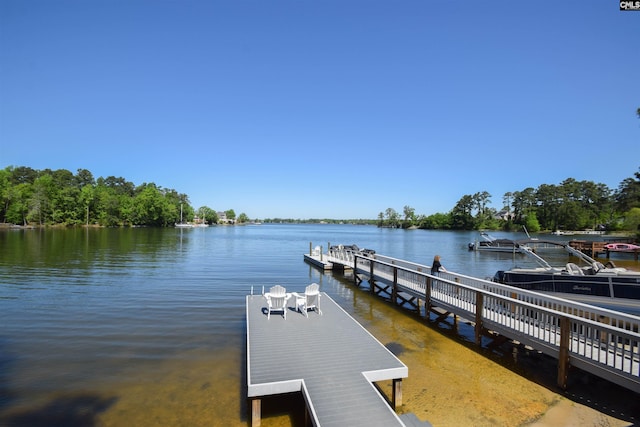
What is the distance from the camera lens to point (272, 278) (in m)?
21.1

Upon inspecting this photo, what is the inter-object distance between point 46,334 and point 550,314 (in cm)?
1366

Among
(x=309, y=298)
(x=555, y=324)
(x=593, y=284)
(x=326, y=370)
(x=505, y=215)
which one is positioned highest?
(x=505, y=215)

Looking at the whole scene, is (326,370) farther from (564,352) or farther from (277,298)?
(564,352)

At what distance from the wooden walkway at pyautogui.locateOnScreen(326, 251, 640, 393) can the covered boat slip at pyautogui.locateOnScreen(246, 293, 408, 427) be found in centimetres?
326

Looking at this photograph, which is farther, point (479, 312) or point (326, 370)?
point (479, 312)

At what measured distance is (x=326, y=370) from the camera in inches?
239

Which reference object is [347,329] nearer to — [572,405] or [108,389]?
[572,405]

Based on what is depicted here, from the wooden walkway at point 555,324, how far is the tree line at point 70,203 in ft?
311

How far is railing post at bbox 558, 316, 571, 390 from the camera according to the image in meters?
6.34

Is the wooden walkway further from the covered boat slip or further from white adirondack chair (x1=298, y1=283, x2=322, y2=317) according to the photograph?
white adirondack chair (x1=298, y1=283, x2=322, y2=317)

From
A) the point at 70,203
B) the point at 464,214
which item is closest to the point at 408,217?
the point at 464,214

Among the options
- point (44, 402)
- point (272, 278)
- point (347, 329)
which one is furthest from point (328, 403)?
point (272, 278)

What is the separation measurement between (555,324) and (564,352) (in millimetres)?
633

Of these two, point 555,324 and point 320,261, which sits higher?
point 555,324
